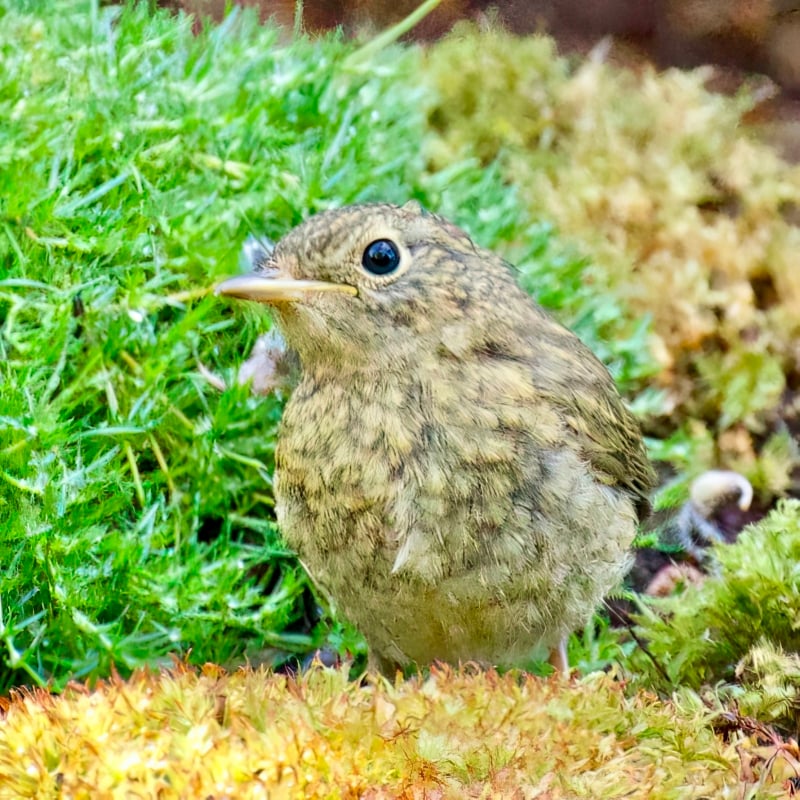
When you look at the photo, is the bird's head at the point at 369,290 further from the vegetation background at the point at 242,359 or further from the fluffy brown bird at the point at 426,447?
the vegetation background at the point at 242,359

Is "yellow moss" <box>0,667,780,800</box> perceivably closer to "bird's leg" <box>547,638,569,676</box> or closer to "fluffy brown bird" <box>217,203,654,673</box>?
"fluffy brown bird" <box>217,203,654,673</box>

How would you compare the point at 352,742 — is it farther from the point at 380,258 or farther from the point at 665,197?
the point at 665,197

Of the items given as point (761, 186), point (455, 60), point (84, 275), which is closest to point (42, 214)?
point (84, 275)

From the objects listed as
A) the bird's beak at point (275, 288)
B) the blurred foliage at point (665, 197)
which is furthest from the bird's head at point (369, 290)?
the blurred foliage at point (665, 197)

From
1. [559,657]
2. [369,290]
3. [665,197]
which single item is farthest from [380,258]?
[665,197]

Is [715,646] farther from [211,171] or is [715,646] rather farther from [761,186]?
[761,186]

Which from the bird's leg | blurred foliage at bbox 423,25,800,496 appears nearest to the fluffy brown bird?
the bird's leg
